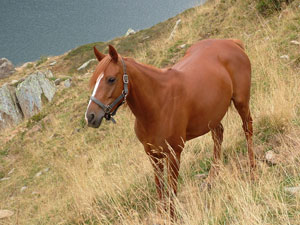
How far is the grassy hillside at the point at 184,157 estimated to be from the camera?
2584 mm

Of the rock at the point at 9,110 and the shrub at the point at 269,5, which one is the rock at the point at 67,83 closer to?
the rock at the point at 9,110

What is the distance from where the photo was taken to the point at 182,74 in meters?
2.99

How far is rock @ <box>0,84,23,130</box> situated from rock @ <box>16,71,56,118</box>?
0.36 metres

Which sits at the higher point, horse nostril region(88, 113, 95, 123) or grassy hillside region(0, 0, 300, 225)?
horse nostril region(88, 113, 95, 123)

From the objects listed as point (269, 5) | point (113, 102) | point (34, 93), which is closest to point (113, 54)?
point (113, 102)

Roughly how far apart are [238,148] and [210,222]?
1.76 metres

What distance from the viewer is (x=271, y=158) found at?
336cm

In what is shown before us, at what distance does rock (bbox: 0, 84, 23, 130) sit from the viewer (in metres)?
14.6

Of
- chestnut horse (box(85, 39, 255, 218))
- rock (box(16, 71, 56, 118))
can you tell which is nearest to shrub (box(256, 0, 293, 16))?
chestnut horse (box(85, 39, 255, 218))

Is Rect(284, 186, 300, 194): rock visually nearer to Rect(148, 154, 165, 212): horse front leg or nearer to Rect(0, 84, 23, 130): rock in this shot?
Rect(148, 154, 165, 212): horse front leg

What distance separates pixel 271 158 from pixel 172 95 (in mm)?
1482

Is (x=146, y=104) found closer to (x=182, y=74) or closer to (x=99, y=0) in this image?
(x=182, y=74)

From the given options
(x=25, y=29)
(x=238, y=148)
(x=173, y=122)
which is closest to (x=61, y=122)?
(x=238, y=148)

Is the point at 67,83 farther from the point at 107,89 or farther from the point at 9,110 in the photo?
the point at 107,89
